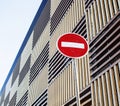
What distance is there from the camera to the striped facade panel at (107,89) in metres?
12.3

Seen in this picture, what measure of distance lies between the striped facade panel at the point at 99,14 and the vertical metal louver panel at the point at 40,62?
12046 millimetres

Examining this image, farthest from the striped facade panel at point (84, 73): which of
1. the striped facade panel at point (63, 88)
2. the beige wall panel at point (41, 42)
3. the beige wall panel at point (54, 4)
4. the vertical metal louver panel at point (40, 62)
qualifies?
the beige wall panel at point (41, 42)

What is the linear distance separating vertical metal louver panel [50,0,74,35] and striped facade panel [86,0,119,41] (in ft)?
21.0

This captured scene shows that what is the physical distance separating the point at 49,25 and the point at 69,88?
12.8 metres

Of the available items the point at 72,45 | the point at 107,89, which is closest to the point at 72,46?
the point at 72,45

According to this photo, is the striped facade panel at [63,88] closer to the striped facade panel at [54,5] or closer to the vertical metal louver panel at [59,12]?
the vertical metal louver panel at [59,12]

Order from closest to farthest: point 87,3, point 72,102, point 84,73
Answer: point 84,73 → point 72,102 → point 87,3

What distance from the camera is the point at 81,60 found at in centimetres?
1792

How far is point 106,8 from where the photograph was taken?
15.2 m

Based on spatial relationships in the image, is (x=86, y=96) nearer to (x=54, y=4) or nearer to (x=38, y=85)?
(x=38, y=85)

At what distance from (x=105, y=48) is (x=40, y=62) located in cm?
1825

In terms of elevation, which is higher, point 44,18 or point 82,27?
point 44,18

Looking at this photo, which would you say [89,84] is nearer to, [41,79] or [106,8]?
[106,8]

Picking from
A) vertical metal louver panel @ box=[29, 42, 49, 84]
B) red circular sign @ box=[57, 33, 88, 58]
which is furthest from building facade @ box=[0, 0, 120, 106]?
red circular sign @ box=[57, 33, 88, 58]
